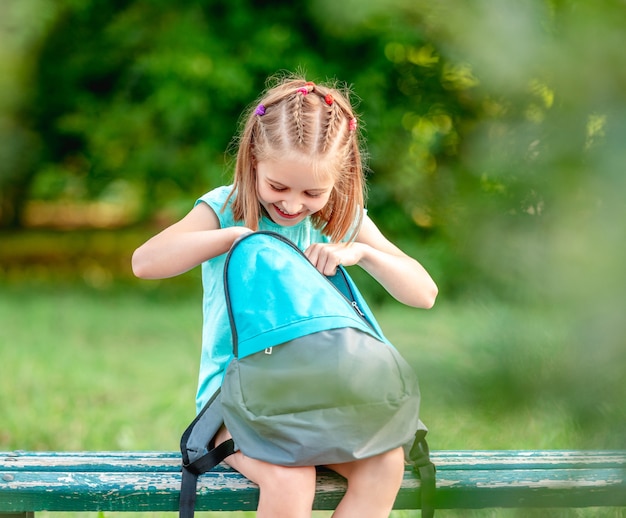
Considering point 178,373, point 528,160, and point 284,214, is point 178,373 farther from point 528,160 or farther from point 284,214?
point 528,160

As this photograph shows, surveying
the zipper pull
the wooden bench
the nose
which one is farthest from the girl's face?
the wooden bench

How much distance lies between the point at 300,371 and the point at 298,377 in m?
0.01

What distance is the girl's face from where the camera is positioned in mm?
1800

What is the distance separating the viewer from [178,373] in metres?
4.61

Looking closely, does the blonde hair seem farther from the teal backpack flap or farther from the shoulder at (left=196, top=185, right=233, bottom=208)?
the teal backpack flap

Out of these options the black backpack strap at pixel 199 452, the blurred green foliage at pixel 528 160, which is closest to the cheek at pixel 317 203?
the black backpack strap at pixel 199 452

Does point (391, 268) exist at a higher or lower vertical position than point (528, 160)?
lower

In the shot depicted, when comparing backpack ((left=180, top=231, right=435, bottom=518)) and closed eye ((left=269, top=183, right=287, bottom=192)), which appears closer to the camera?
backpack ((left=180, top=231, right=435, bottom=518))

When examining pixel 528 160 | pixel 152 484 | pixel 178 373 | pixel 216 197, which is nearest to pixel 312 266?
pixel 216 197

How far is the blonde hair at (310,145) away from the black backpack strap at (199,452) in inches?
16.5

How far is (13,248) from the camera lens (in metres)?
10.0

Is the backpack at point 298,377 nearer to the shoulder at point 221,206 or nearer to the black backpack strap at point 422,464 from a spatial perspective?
the black backpack strap at point 422,464

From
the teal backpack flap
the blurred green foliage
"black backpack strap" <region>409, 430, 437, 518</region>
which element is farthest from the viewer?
"black backpack strap" <region>409, 430, 437, 518</region>

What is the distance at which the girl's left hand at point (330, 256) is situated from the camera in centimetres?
176
